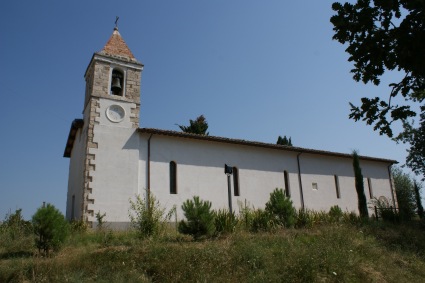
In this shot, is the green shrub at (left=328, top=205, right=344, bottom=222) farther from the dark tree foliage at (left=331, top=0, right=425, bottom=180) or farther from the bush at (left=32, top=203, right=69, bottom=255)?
the dark tree foliage at (left=331, top=0, right=425, bottom=180)

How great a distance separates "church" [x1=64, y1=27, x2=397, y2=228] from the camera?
15.5 meters

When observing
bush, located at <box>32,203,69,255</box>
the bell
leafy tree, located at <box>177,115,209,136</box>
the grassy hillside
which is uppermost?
leafy tree, located at <box>177,115,209,136</box>

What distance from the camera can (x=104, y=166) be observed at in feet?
51.4

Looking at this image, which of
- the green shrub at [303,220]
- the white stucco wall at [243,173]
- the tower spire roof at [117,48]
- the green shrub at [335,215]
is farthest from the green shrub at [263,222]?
the tower spire roof at [117,48]

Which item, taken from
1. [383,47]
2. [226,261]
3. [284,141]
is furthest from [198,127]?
[383,47]

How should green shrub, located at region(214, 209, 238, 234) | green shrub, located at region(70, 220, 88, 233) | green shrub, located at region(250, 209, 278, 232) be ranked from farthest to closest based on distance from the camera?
1. green shrub, located at region(70, 220, 88, 233)
2. green shrub, located at region(250, 209, 278, 232)
3. green shrub, located at region(214, 209, 238, 234)

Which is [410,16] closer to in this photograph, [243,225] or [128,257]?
[128,257]

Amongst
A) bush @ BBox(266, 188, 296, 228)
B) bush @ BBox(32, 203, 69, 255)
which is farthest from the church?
bush @ BBox(32, 203, 69, 255)

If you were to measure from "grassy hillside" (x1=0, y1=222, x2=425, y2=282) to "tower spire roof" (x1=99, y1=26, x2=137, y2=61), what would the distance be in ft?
31.6

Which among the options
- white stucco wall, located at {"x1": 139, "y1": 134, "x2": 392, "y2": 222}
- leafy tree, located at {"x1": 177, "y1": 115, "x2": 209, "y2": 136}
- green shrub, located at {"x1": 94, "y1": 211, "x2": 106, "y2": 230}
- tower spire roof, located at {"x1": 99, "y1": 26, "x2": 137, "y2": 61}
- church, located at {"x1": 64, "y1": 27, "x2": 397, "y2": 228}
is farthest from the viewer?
leafy tree, located at {"x1": 177, "y1": 115, "x2": 209, "y2": 136}

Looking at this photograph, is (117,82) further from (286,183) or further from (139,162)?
(286,183)

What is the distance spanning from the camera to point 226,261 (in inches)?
351

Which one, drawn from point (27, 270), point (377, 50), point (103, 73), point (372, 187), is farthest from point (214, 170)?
point (377, 50)

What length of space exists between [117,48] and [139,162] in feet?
20.1
